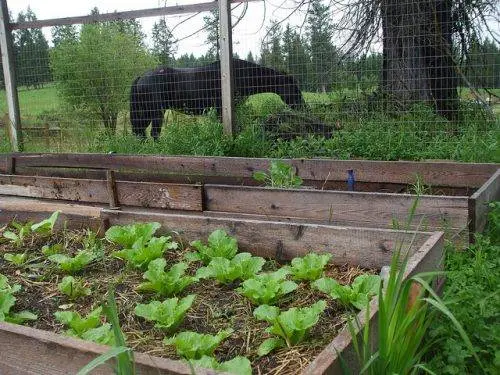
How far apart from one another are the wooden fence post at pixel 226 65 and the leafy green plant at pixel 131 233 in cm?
340

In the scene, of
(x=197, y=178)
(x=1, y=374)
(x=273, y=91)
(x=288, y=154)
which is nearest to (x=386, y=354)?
(x=1, y=374)

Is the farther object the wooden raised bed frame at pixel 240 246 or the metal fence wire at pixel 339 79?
the metal fence wire at pixel 339 79

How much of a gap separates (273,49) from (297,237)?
4.13m

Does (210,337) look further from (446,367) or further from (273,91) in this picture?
(273,91)

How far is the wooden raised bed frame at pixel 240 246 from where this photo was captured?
141cm

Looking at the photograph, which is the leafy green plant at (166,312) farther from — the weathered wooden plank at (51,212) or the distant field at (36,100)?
the distant field at (36,100)

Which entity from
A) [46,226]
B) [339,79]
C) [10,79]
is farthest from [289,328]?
[10,79]

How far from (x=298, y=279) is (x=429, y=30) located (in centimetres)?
468

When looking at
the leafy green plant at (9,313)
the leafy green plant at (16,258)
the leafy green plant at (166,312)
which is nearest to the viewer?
the leafy green plant at (166,312)

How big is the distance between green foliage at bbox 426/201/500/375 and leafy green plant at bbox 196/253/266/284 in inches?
34.9

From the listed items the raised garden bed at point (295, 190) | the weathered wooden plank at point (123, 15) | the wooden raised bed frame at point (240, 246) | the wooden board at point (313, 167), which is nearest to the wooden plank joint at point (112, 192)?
the raised garden bed at point (295, 190)

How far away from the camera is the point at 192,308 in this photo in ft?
7.46

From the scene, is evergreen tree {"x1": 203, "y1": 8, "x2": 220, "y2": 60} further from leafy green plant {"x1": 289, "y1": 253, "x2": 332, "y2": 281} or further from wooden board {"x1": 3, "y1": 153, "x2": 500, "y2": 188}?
leafy green plant {"x1": 289, "y1": 253, "x2": 332, "y2": 281}

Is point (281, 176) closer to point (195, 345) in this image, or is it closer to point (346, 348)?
point (195, 345)
